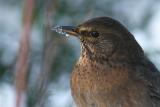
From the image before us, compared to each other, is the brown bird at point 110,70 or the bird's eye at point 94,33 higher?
the bird's eye at point 94,33

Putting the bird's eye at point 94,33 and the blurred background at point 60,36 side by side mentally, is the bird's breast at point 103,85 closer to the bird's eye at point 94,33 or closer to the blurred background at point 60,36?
the bird's eye at point 94,33

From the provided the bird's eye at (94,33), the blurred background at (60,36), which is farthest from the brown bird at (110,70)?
the blurred background at (60,36)

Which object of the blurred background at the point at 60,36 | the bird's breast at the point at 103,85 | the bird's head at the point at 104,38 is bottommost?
the bird's breast at the point at 103,85

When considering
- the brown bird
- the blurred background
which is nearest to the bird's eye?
the brown bird

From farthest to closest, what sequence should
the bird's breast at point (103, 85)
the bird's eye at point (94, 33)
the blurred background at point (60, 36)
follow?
the blurred background at point (60, 36) → the bird's eye at point (94, 33) → the bird's breast at point (103, 85)

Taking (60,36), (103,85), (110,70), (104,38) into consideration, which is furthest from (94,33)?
(60,36)

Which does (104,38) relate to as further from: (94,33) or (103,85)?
(103,85)

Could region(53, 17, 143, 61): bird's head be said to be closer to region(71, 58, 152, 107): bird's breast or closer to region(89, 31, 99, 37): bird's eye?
region(89, 31, 99, 37): bird's eye

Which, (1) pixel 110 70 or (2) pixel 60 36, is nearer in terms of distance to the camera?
(1) pixel 110 70
